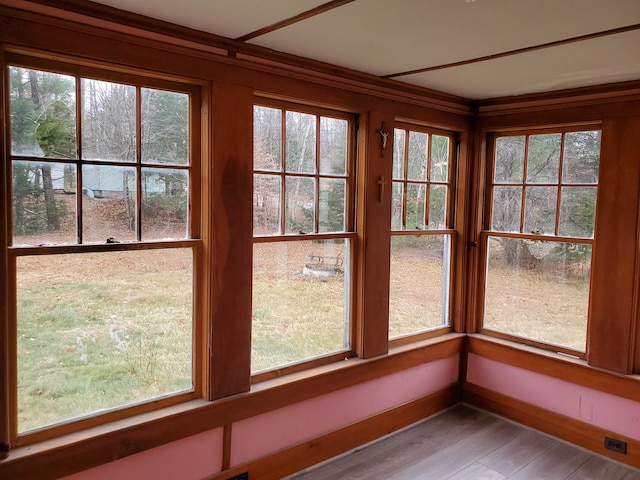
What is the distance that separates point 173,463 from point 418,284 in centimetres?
214

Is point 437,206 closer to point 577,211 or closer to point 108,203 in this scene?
point 577,211

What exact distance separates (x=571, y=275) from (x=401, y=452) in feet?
5.59

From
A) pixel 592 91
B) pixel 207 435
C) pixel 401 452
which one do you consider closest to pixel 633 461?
pixel 401 452

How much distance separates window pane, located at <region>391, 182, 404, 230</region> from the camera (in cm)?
345

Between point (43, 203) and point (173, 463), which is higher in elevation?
point (43, 203)

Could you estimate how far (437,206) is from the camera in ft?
12.5

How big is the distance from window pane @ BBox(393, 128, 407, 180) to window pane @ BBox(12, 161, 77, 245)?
2.07m

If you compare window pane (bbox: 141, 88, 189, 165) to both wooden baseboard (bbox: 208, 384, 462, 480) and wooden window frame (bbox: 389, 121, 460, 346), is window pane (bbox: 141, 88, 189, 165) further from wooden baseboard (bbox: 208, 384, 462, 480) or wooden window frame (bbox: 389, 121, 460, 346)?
wooden baseboard (bbox: 208, 384, 462, 480)

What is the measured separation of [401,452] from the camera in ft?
10.5

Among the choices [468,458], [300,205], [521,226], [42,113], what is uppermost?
[42,113]

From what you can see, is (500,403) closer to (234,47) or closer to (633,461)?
(633,461)

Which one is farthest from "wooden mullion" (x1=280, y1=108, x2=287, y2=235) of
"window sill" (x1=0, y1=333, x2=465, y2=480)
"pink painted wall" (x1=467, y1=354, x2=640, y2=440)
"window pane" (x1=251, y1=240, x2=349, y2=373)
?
"pink painted wall" (x1=467, y1=354, x2=640, y2=440)

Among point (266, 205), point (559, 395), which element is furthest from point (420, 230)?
point (559, 395)

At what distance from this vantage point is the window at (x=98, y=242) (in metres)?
2.01
